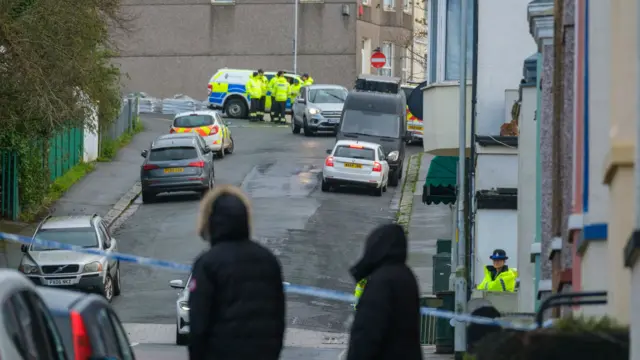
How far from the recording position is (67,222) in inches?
1095

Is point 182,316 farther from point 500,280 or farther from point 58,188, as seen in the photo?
point 58,188

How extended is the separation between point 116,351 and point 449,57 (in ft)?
64.4

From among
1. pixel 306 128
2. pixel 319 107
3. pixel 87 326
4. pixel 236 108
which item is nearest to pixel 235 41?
pixel 236 108

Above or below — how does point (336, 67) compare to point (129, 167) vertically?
above

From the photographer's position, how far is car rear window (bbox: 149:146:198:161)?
38.7m

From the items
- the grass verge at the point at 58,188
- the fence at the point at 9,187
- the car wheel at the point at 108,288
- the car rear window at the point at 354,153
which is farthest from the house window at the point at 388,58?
the car wheel at the point at 108,288

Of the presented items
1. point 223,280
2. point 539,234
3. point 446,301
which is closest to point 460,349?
point 446,301

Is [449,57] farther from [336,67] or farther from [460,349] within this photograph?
[336,67]

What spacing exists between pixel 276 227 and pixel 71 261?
939cm

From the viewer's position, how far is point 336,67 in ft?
216

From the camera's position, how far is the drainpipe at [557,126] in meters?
12.0

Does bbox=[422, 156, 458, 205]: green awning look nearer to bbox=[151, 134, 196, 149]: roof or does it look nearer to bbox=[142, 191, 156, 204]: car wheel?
bbox=[151, 134, 196, 149]: roof

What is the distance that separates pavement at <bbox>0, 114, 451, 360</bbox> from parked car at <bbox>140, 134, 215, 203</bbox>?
60 cm

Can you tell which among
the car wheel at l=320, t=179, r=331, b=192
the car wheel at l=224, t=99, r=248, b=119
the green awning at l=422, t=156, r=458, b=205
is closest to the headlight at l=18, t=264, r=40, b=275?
the green awning at l=422, t=156, r=458, b=205
